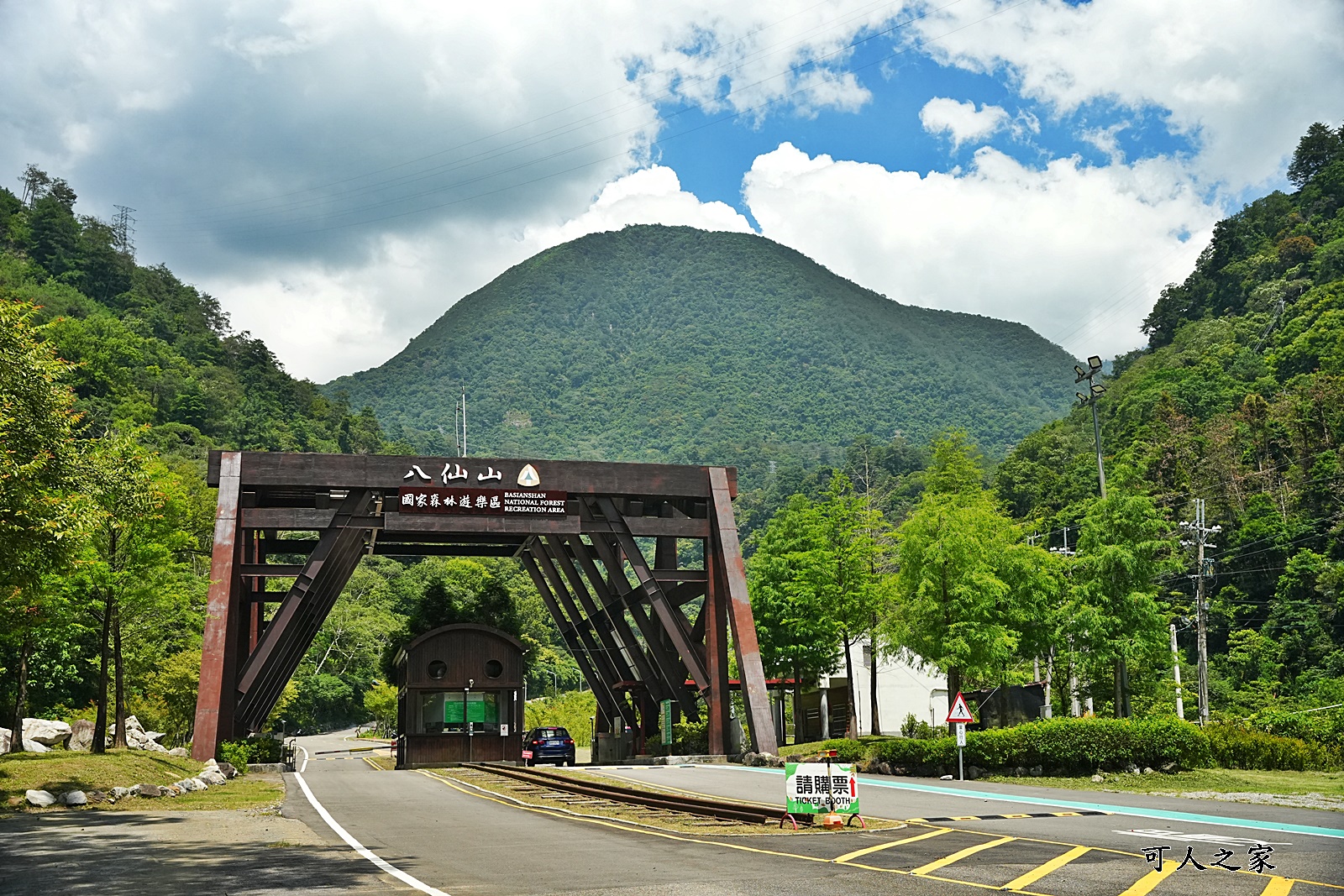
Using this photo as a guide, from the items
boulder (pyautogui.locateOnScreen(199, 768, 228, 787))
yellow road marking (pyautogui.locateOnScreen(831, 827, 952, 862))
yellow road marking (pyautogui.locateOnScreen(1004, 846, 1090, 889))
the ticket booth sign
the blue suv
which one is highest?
the ticket booth sign

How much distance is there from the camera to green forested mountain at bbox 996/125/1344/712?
6544 cm

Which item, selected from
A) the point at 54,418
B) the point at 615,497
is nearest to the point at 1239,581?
the point at 615,497

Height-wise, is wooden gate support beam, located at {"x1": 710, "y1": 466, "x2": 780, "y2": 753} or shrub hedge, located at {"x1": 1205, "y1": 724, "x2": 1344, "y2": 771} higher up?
wooden gate support beam, located at {"x1": 710, "y1": 466, "x2": 780, "y2": 753}

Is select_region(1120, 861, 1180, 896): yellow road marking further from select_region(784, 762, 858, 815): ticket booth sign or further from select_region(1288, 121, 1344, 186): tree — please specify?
select_region(1288, 121, 1344, 186): tree

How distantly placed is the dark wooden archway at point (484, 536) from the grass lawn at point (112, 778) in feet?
17.3

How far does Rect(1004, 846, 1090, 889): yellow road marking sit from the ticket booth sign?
3.45 m

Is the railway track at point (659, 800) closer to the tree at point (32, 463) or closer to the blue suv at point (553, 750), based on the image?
the blue suv at point (553, 750)

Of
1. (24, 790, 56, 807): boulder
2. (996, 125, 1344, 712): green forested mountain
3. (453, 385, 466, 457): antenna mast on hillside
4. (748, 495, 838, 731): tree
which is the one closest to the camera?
(24, 790, 56, 807): boulder

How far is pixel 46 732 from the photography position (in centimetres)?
4294

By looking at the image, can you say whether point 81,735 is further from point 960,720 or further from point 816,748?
point 960,720

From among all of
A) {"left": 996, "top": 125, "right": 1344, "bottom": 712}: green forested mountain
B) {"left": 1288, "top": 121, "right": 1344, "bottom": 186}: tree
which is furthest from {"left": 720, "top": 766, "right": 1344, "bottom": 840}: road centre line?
{"left": 1288, "top": 121, "right": 1344, "bottom": 186}: tree

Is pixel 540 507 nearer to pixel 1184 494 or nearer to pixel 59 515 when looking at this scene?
pixel 59 515

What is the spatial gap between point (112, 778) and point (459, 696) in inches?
774

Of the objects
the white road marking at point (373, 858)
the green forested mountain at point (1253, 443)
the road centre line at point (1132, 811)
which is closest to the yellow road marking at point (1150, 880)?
the road centre line at point (1132, 811)
